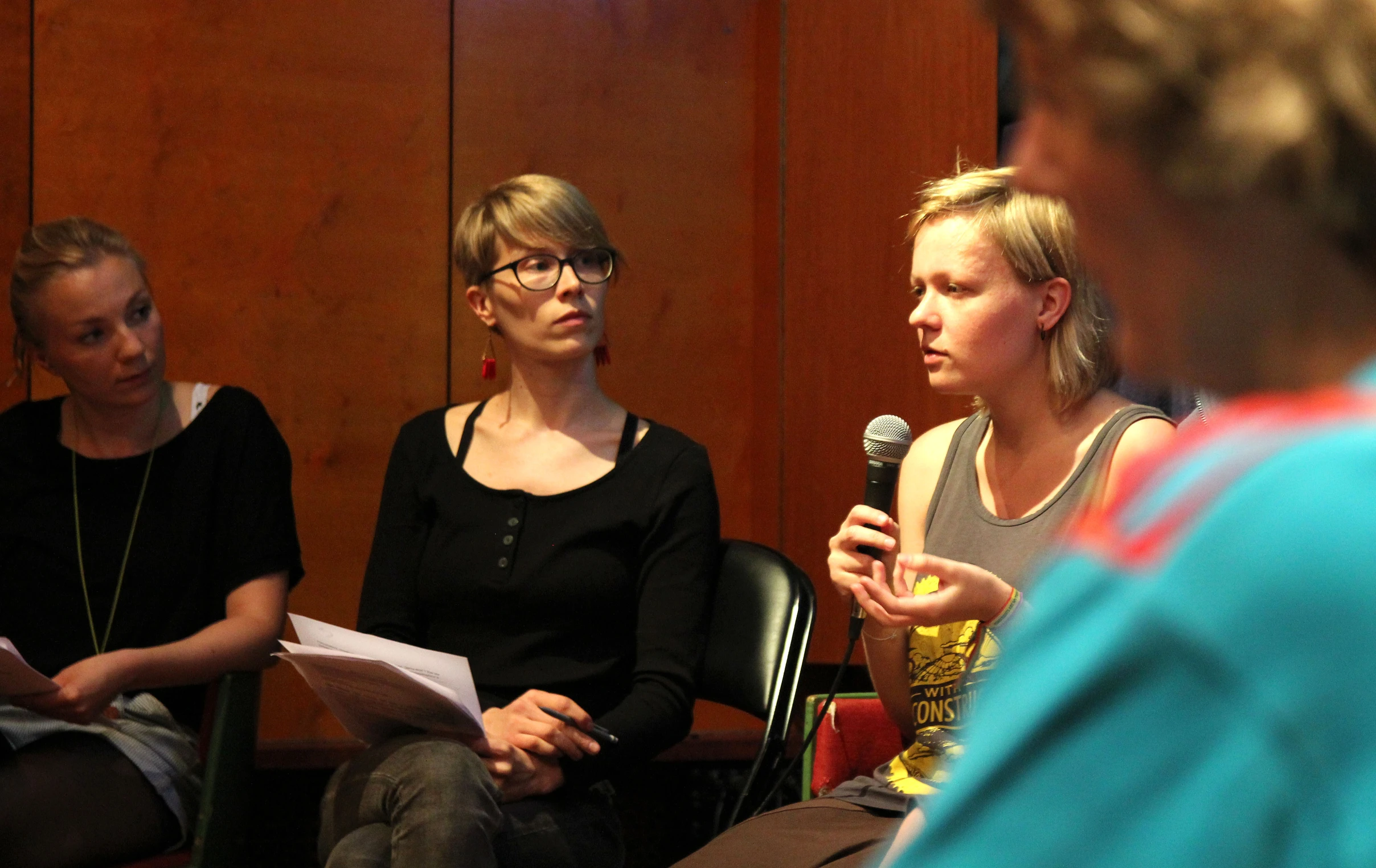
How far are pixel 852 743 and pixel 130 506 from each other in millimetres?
1384

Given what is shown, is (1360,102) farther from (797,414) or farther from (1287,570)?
(797,414)

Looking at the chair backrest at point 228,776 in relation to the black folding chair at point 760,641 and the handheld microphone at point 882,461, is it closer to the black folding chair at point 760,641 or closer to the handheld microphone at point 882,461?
the black folding chair at point 760,641

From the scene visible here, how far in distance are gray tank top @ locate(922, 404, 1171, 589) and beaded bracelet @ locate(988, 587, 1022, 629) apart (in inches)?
7.0

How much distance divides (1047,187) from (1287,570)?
9.1 inches

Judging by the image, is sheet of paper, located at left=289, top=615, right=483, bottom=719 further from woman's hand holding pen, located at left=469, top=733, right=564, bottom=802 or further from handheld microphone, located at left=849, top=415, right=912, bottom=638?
handheld microphone, located at left=849, top=415, right=912, bottom=638

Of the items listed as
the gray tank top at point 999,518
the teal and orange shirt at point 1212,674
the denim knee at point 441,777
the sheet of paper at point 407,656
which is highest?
the teal and orange shirt at point 1212,674

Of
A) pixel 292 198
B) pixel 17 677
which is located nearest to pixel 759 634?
pixel 17 677

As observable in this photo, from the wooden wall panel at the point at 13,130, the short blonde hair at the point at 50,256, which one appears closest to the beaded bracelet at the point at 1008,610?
the short blonde hair at the point at 50,256

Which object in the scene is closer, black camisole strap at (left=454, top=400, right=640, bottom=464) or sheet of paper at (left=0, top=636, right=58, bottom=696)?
sheet of paper at (left=0, top=636, right=58, bottom=696)

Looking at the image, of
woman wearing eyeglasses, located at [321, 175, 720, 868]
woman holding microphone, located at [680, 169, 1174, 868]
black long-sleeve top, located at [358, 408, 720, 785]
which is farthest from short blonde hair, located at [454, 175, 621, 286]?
woman holding microphone, located at [680, 169, 1174, 868]

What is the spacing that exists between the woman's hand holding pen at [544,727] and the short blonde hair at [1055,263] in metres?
0.86

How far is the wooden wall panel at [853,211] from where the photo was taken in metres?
2.90

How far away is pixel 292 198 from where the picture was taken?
354 centimetres

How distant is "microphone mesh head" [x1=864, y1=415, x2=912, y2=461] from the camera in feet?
5.57
